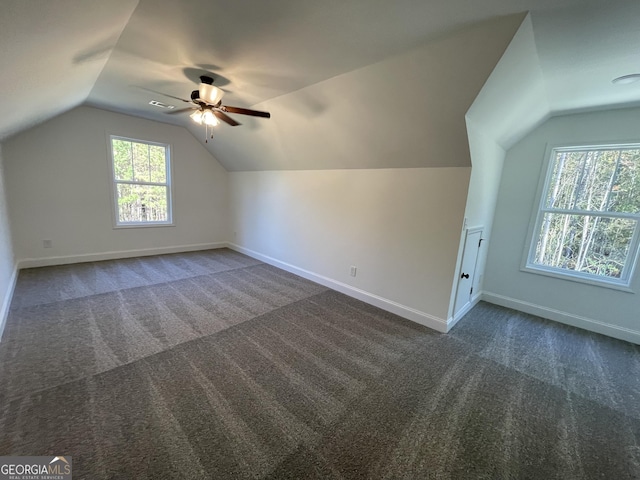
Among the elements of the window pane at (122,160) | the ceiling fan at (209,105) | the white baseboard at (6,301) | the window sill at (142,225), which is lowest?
the white baseboard at (6,301)

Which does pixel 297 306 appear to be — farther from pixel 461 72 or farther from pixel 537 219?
pixel 537 219

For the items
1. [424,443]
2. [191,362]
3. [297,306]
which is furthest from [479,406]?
[191,362]

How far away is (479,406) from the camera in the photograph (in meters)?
1.86

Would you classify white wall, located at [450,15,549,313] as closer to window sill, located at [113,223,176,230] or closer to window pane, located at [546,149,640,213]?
window pane, located at [546,149,640,213]

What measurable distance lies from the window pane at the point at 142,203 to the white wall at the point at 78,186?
19cm

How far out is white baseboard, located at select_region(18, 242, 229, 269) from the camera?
12.8 ft

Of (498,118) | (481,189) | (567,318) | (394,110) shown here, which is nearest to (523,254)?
(567,318)

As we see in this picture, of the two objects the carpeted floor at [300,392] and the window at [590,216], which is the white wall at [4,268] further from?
the window at [590,216]

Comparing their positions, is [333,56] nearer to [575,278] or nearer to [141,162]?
[575,278]

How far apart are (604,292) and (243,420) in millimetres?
4124

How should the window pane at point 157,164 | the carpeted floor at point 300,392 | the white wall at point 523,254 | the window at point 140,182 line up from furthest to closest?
1. the window pane at point 157,164
2. the window at point 140,182
3. the white wall at point 523,254
4. the carpeted floor at point 300,392

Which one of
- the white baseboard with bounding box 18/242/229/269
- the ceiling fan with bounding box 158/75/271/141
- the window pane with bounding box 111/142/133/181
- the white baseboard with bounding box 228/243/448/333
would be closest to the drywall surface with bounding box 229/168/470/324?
the white baseboard with bounding box 228/243/448/333

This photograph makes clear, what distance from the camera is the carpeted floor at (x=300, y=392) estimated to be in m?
1.41

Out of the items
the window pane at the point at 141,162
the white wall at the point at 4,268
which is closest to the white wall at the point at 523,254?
the white wall at the point at 4,268
